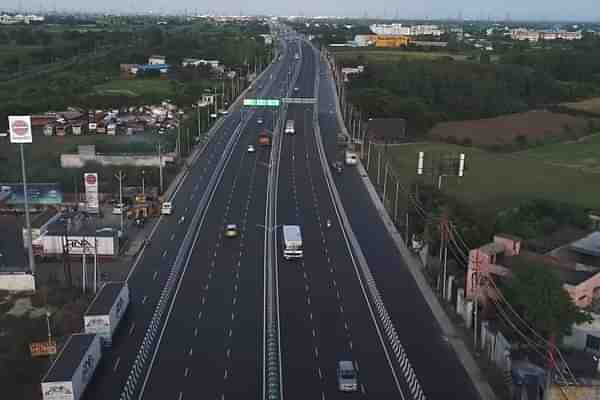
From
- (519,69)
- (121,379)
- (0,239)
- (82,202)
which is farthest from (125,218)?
(519,69)

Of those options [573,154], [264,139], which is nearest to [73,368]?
[264,139]

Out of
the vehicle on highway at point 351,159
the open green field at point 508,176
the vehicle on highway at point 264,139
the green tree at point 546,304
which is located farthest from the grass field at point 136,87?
the green tree at point 546,304

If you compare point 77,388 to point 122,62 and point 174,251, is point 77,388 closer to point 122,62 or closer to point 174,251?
point 174,251

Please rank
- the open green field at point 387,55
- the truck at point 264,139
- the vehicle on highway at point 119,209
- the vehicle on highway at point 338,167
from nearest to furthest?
the vehicle on highway at point 119,209
the vehicle on highway at point 338,167
the truck at point 264,139
the open green field at point 387,55

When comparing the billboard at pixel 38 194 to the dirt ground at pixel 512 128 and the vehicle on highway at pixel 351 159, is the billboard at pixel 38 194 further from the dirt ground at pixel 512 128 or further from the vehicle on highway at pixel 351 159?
the dirt ground at pixel 512 128

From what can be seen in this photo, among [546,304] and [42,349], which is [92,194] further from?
[546,304]
